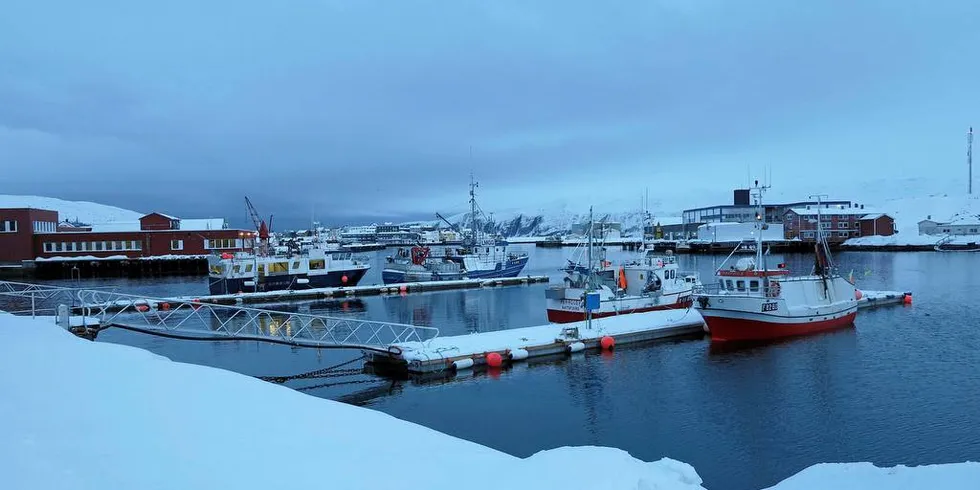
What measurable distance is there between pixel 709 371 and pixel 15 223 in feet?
255

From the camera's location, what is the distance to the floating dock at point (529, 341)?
2212 centimetres

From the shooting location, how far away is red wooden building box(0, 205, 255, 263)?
69.1 metres

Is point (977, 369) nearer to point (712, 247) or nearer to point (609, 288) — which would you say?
point (609, 288)

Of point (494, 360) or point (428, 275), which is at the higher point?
point (428, 275)

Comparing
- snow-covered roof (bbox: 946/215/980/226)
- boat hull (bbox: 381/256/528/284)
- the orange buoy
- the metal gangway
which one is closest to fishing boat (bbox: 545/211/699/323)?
the orange buoy

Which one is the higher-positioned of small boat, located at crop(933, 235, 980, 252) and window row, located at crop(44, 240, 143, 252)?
window row, located at crop(44, 240, 143, 252)

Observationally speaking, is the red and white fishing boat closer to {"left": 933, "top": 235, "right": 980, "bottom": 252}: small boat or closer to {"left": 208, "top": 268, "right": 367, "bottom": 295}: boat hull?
{"left": 208, "top": 268, "right": 367, "bottom": 295}: boat hull

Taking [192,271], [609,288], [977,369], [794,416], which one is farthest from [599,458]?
[192,271]

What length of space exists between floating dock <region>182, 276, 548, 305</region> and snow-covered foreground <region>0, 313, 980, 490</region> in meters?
32.7

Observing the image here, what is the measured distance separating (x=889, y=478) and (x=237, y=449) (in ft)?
25.7

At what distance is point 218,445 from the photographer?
7418 mm

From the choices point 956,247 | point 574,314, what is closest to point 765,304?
point 574,314

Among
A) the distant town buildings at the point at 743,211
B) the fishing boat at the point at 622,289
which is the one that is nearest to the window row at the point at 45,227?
the fishing boat at the point at 622,289

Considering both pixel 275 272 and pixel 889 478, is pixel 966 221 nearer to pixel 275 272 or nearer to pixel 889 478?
pixel 275 272
